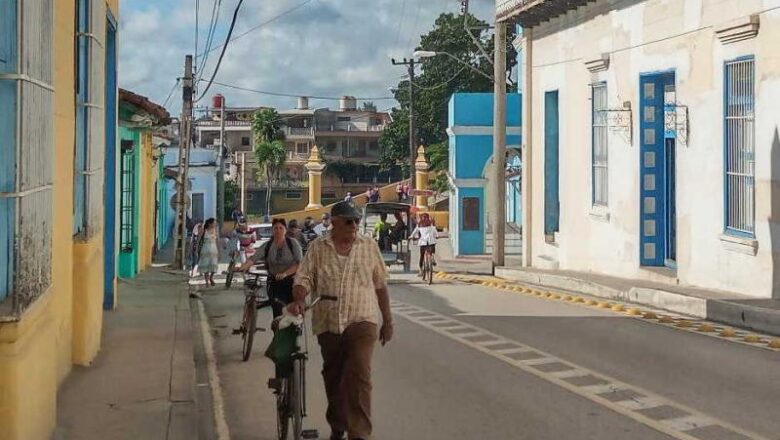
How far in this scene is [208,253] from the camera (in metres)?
24.1

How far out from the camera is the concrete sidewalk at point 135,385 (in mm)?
7910

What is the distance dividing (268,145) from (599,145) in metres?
51.8

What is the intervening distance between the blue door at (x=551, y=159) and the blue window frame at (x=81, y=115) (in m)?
16.7

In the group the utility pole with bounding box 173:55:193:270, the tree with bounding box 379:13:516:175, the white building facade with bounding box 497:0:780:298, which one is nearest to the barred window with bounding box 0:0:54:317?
the white building facade with bounding box 497:0:780:298

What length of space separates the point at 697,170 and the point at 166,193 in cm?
2921

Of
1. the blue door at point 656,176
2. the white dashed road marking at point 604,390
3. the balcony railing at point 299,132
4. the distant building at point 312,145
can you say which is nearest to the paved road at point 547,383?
the white dashed road marking at point 604,390

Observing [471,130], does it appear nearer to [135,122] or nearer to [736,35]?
[135,122]

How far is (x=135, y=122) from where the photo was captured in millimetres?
20891

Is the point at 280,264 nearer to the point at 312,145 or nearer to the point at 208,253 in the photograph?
the point at 208,253

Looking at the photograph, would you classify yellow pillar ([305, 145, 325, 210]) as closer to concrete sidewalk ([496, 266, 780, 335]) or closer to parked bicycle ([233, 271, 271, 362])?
concrete sidewalk ([496, 266, 780, 335])

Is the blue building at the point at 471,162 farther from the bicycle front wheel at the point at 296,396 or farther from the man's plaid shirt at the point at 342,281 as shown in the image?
the bicycle front wheel at the point at 296,396

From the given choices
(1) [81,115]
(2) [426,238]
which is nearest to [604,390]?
(1) [81,115]

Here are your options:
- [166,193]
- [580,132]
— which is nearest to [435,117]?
[166,193]

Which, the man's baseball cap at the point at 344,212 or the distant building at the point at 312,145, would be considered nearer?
the man's baseball cap at the point at 344,212
